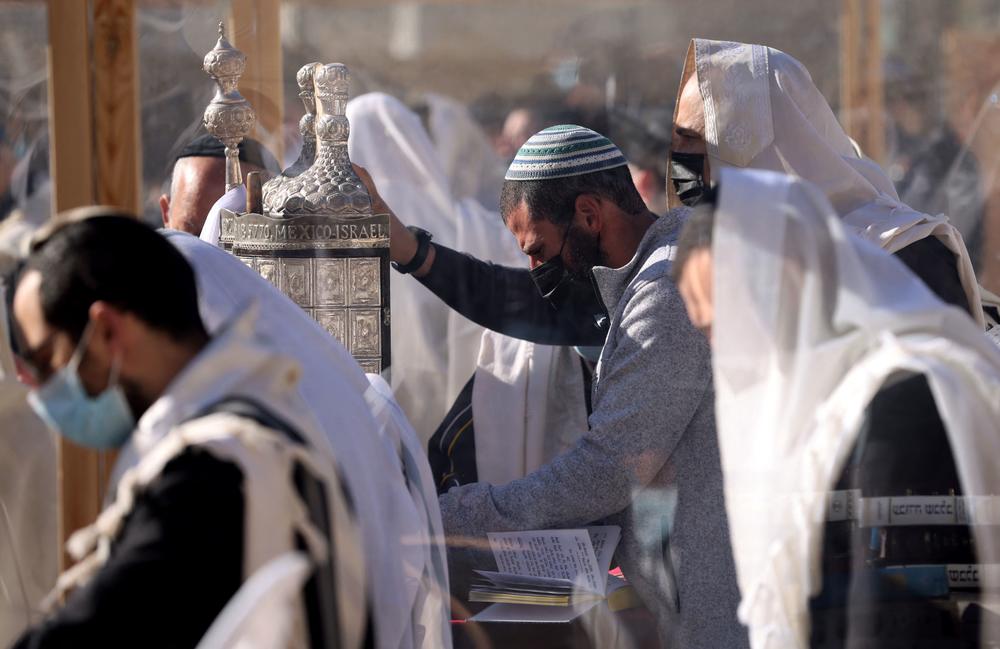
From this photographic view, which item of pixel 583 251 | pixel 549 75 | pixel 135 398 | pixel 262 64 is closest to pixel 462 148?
pixel 549 75

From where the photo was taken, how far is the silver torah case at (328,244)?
294cm

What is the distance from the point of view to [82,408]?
1831mm

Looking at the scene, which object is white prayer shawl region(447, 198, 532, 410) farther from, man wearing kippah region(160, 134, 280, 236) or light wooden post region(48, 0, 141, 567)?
light wooden post region(48, 0, 141, 567)

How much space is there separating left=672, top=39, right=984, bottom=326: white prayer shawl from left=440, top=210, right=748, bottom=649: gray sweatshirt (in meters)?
0.51

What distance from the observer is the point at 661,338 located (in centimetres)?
279

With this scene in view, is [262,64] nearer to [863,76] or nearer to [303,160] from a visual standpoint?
[303,160]

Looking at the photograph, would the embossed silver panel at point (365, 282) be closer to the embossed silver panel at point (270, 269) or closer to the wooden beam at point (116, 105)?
the embossed silver panel at point (270, 269)

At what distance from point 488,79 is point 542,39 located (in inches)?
40.3

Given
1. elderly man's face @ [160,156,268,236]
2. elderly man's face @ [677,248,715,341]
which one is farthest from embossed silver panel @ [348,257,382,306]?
elderly man's face @ [677,248,715,341]

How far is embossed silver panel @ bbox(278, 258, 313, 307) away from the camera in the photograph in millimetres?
2957

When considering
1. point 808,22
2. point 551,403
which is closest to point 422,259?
point 551,403

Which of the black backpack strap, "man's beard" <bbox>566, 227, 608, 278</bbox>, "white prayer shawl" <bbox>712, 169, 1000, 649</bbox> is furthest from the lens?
"man's beard" <bbox>566, 227, 608, 278</bbox>

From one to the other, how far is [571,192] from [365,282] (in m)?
0.57

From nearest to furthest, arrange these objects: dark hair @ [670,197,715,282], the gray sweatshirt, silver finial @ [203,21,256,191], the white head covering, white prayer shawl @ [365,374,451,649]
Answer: dark hair @ [670,197,715,282], white prayer shawl @ [365,374,451,649], the gray sweatshirt, silver finial @ [203,21,256,191], the white head covering
